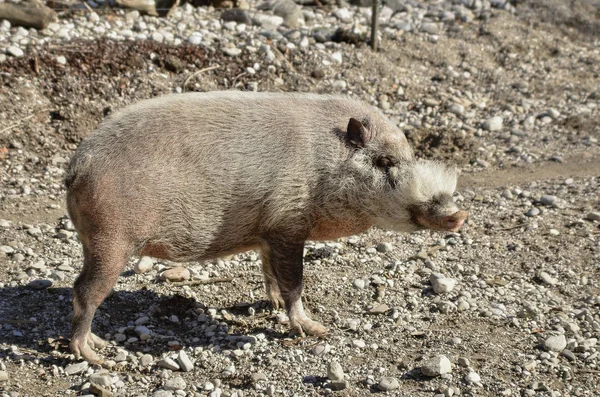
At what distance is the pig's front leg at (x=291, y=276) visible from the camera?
633 cm

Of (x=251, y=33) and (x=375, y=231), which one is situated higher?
(x=251, y=33)

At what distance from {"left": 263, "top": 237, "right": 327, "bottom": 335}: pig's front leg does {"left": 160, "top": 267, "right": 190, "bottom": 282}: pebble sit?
3.27 ft

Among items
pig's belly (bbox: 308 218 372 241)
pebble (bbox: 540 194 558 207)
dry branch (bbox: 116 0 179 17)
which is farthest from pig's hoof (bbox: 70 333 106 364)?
dry branch (bbox: 116 0 179 17)

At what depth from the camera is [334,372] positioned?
580cm

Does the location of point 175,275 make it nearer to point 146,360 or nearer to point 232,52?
point 146,360

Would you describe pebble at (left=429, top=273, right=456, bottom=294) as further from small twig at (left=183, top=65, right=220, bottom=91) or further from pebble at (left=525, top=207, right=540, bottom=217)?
small twig at (left=183, top=65, right=220, bottom=91)

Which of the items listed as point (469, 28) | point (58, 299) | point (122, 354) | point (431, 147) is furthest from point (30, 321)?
point (469, 28)

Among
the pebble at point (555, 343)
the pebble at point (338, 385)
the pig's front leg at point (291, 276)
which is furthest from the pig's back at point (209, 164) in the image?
the pebble at point (555, 343)

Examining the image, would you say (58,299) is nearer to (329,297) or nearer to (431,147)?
(329,297)

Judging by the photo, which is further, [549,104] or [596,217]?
[549,104]

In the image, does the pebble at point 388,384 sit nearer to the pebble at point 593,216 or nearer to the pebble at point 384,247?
the pebble at point 384,247

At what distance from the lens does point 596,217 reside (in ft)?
27.9

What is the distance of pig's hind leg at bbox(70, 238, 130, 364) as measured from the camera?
581cm

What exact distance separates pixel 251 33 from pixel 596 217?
16.3 feet
